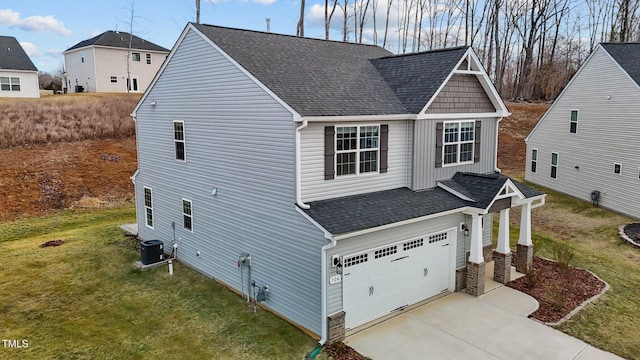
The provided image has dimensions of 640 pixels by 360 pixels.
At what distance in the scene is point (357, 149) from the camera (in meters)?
11.5

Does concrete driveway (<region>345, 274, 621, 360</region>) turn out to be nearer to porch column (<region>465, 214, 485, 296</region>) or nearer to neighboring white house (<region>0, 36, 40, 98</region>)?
porch column (<region>465, 214, 485, 296</region>)

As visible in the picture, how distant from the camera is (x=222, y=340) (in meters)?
10.1

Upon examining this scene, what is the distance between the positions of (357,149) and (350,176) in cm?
73

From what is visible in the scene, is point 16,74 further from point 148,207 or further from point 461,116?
point 461,116

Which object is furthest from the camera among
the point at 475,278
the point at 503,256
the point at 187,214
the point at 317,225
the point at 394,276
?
the point at 187,214

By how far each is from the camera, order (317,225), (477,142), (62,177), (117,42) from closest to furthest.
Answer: (317,225) → (477,142) → (62,177) → (117,42)

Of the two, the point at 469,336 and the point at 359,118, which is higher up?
the point at 359,118

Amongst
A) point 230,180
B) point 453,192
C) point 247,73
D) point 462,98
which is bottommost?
point 453,192

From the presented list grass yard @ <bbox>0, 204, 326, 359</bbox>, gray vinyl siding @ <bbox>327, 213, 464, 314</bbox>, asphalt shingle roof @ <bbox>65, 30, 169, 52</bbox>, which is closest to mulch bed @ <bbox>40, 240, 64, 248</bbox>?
grass yard @ <bbox>0, 204, 326, 359</bbox>

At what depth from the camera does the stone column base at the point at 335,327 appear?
9859 mm

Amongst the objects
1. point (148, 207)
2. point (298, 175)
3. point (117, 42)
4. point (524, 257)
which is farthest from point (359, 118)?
point (117, 42)

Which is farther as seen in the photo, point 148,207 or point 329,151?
point 148,207

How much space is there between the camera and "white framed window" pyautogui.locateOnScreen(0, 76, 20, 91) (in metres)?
36.9

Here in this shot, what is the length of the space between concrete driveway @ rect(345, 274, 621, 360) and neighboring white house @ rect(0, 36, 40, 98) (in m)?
39.7
